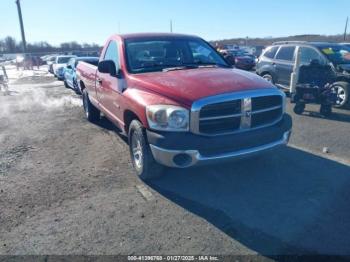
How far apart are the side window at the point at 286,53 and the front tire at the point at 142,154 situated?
7.49 metres

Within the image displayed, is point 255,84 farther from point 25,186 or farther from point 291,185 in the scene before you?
point 25,186

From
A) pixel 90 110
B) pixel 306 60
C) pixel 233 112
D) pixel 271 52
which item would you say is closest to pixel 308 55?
pixel 306 60

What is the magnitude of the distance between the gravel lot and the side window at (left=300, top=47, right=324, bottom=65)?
3.96 m

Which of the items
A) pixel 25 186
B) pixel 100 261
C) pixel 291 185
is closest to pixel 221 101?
pixel 291 185

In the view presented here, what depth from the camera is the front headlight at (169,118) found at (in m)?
3.55

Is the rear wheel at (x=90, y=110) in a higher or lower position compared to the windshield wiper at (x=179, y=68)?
lower

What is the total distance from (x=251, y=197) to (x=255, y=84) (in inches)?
55.2

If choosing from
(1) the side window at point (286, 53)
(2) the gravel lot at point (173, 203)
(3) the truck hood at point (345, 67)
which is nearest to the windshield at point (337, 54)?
(3) the truck hood at point (345, 67)

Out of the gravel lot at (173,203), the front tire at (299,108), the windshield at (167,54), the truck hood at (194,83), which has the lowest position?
the gravel lot at (173,203)

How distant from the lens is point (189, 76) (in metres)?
4.18

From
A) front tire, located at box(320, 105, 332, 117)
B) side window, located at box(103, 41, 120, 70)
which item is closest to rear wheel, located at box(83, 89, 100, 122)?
side window, located at box(103, 41, 120, 70)

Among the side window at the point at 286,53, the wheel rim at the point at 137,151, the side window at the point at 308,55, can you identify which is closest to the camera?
the wheel rim at the point at 137,151

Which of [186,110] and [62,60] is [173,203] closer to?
[186,110]

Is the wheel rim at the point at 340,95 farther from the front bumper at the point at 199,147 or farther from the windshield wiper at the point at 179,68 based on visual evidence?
the front bumper at the point at 199,147
